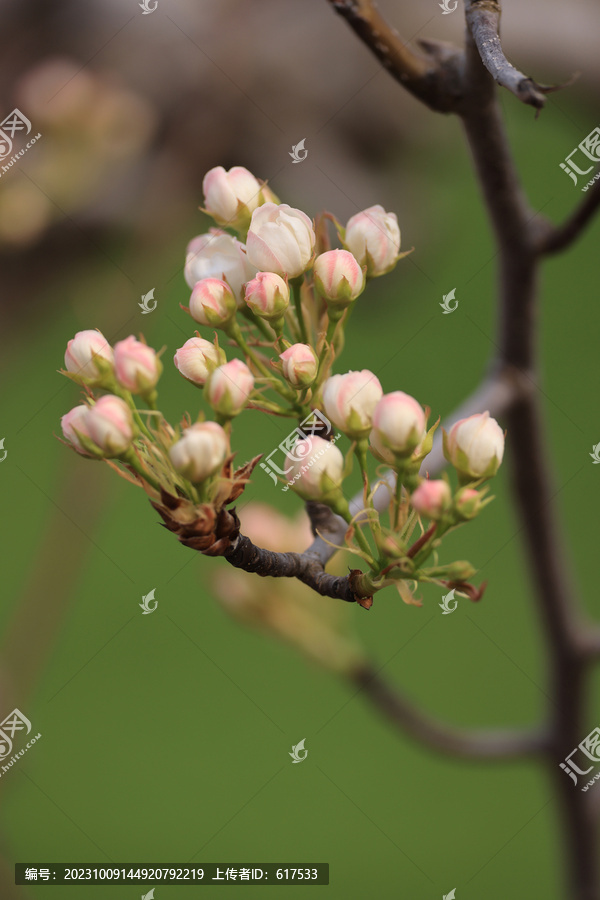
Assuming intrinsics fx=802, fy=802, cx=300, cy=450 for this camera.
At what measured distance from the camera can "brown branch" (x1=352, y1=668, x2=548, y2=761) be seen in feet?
2.27

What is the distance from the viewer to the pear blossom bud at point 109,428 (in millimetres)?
324

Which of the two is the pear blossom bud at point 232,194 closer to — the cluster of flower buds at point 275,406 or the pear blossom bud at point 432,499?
the cluster of flower buds at point 275,406

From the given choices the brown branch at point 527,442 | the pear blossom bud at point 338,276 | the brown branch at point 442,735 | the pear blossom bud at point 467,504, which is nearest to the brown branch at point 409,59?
the brown branch at point 527,442

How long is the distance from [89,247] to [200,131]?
22cm

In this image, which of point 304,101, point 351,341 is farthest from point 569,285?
point 304,101

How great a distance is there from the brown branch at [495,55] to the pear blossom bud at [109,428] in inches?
7.5

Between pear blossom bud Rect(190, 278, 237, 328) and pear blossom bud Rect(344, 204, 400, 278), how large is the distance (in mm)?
69

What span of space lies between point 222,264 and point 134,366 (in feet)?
0.27

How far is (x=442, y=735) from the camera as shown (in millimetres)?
694
